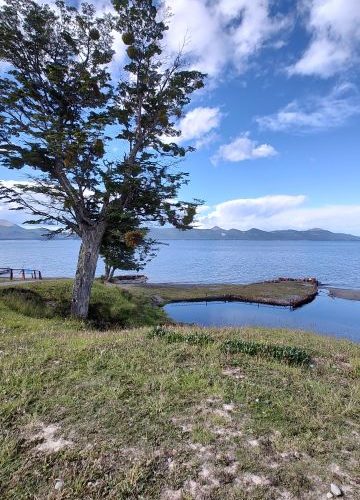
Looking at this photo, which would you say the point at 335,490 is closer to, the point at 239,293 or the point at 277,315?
the point at 277,315

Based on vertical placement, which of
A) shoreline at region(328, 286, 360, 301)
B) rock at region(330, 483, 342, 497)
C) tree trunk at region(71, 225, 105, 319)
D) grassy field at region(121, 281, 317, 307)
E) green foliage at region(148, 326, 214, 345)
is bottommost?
shoreline at region(328, 286, 360, 301)

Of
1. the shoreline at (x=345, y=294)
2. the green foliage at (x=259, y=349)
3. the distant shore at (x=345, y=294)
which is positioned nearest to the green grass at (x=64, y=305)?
the green foliage at (x=259, y=349)

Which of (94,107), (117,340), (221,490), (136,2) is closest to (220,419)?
(221,490)

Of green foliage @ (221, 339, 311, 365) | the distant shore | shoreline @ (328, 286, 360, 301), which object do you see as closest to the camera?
green foliage @ (221, 339, 311, 365)

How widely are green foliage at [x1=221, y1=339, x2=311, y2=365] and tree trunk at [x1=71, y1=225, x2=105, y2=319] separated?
10.9 meters

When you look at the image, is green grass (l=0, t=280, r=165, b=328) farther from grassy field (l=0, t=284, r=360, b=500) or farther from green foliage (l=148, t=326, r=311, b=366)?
grassy field (l=0, t=284, r=360, b=500)

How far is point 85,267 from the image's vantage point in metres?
17.2

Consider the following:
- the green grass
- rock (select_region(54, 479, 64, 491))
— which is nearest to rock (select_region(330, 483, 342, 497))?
rock (select_region(54, 479, 64, 491))

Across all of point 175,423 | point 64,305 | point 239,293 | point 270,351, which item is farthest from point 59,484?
point 239,293

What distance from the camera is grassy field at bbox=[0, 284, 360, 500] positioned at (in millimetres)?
3777

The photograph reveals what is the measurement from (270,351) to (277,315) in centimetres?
3121

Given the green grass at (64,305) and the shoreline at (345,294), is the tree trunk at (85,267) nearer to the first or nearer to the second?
the green grass at (64,305)

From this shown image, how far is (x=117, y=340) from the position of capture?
880cm

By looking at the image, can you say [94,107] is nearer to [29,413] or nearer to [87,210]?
[87,210]
